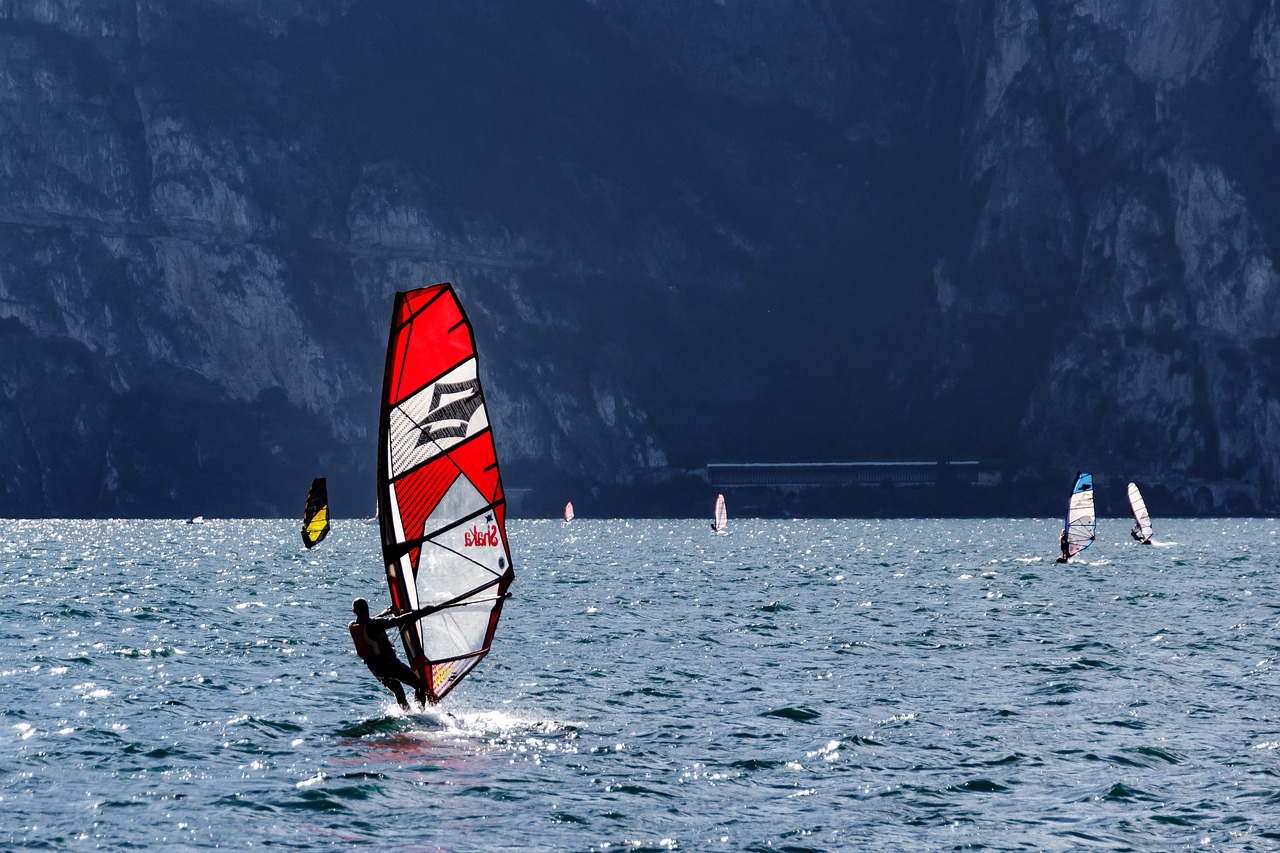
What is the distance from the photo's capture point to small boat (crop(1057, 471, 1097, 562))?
75.7 m

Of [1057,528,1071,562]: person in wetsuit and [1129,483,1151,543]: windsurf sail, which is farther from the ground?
[1129,483,1151,543]: windsurf sail

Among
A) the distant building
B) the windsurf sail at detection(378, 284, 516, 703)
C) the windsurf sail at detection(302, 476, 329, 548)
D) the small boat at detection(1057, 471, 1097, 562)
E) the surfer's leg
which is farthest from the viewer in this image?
the distant building

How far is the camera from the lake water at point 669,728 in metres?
19.0

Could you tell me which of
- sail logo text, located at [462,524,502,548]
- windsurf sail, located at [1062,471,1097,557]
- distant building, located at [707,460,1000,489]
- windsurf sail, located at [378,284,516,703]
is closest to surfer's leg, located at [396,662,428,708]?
windsurf sail, located at [378,284,516,703]

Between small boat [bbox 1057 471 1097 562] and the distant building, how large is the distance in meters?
111

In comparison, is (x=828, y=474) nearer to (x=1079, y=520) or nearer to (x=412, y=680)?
(x=1079, y=520)

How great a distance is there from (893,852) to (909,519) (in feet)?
571

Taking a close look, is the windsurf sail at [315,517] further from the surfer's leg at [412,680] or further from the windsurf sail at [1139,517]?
the surfer's leg at [412,680]

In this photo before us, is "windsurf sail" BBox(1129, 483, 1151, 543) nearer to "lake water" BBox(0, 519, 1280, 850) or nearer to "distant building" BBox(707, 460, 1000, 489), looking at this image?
"lake water" BBox(0, 519, 1280, 850)

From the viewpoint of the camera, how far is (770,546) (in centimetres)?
10669

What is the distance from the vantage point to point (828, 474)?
195m

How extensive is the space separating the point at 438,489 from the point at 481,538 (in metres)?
1.12

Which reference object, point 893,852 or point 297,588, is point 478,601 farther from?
point 297,588

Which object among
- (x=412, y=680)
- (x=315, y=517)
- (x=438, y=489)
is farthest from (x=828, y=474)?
(x=438, y=489)
